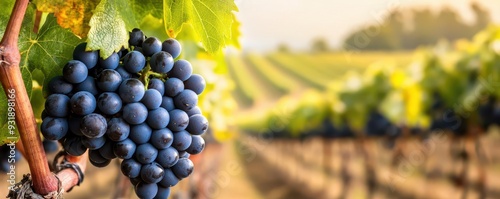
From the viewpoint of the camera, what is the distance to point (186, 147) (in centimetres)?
123

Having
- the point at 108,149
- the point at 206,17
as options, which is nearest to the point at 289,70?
the point at 206,17

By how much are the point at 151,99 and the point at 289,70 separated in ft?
222

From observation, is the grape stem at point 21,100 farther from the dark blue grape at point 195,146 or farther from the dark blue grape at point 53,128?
the dark blue grape at point 195,146

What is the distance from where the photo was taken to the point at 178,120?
121cm

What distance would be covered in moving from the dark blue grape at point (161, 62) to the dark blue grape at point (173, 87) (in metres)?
0.03

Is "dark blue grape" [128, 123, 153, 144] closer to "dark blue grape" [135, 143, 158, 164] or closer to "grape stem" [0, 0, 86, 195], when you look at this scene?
"dark blue grape" [135, 143, 158, 164]

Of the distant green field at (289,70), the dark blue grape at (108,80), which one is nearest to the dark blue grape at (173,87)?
the dark blue grape at (108,80)

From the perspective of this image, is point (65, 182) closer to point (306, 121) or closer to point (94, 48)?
point (94, 48)

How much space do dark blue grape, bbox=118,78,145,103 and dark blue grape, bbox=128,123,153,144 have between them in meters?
0.06

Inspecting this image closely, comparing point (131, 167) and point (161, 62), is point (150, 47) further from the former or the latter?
point (131, 167)

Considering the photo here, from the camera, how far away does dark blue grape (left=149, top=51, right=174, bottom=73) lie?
3.86ft

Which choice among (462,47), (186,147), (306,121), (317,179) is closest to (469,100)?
(462,47)

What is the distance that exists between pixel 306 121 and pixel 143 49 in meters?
16.2

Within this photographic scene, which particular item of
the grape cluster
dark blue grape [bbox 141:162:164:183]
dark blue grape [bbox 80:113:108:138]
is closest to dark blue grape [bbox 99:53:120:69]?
the grape cluster
